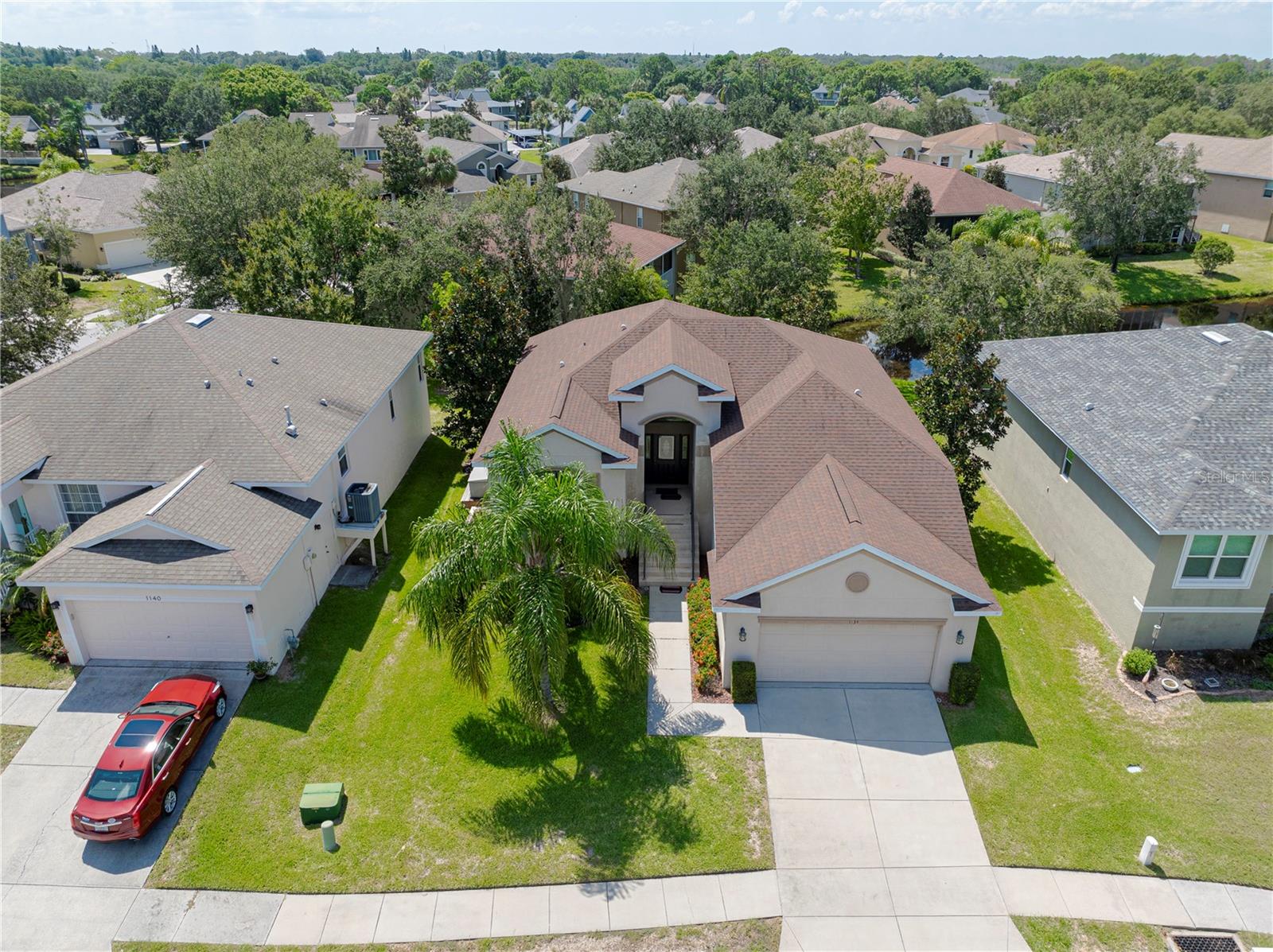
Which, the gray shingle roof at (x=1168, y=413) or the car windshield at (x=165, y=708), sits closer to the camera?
the car windshield at (x=165, y=708)

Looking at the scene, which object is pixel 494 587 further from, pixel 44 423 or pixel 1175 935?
pixel 44 423

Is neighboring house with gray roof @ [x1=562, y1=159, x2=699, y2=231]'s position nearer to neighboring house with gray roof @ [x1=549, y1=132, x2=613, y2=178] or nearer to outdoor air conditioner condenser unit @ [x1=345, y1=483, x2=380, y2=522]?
neighboring house with gray roof @ [x1=549, y1=132, x2=613, y2=178]

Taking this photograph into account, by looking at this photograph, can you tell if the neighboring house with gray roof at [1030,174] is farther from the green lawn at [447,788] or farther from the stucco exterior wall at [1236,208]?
the green lawn at [447,788]

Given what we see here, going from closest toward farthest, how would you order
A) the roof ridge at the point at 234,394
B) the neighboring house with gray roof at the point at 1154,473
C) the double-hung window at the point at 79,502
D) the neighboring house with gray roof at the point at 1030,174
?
1. the neighboring house with gray roof at the point at 1154,473
2. the roof ridge at the point at 234,394
3. the double-hung window at the point at 79,502
4. the neighboring house with gray roof at the point at 1030,174

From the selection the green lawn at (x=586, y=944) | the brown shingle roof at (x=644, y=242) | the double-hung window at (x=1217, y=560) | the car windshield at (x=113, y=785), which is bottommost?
the green lawn at (x=586, y=944)

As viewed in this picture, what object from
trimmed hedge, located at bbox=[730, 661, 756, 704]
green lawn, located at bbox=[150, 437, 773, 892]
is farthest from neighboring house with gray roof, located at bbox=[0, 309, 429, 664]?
trimmed hedge, located at bbox=[730, 661, 756, 704]

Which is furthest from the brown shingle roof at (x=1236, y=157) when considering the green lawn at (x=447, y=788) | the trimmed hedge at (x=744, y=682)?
the green lawn at (x=447, y=788)

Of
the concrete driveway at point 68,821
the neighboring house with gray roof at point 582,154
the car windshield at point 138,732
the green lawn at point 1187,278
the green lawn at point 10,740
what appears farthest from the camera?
the neighboring house with gray roof at point 582,154

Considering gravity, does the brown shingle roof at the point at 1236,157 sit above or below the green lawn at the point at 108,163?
above
